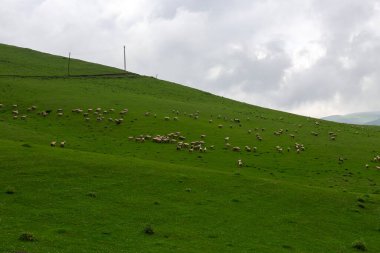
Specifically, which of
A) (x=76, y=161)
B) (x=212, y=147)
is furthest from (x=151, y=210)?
(x=212, y=147)

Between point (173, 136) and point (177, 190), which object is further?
point (173, 136)

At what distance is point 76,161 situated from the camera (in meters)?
34.2

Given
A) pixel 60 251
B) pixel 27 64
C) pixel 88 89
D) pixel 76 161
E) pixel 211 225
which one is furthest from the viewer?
pixel 27 64

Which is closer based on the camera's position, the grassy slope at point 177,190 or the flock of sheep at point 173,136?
the grassy slope at point 177,190

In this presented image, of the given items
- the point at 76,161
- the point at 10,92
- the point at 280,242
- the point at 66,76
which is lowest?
the point at 280,242

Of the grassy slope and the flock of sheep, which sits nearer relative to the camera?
the grassy slope

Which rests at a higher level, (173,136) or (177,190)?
(173,136)

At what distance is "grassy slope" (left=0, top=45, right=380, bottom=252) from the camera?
74.3 ft

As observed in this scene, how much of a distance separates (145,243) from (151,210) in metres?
4.94

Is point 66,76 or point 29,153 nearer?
point 29,153

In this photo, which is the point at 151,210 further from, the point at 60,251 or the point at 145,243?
the point at 60,251

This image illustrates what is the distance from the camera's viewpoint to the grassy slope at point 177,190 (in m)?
22.7

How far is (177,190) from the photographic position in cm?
3045

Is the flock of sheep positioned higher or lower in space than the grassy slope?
higher
